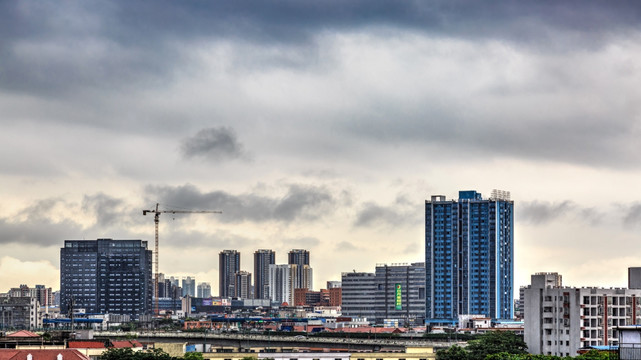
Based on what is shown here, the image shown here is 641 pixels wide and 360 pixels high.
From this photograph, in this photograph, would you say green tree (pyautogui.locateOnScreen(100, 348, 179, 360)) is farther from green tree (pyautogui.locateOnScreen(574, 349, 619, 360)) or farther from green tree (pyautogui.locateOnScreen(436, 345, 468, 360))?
green tree (pyautogui.locateOnScreen(574, 349, 619, 360))

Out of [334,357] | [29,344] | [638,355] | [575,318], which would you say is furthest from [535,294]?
[638,355]

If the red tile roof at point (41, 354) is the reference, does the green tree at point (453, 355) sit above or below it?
below

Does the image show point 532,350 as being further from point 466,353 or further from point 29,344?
point 29,344

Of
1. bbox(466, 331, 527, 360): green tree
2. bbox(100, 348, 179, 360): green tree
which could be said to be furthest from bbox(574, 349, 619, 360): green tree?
bbox(100, 348, 179, 360): green tree

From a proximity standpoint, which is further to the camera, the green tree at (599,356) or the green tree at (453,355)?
the green tree at (453,355)

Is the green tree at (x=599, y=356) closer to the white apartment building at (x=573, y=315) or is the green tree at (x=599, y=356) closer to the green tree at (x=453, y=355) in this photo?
the white apartment building at (x=573, y=315)

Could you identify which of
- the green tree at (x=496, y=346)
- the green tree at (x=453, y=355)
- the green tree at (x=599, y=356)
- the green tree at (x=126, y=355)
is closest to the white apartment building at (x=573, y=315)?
the green tree at (x=496, y=346)

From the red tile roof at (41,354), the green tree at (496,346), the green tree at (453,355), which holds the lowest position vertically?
the green tree at (453,355)
